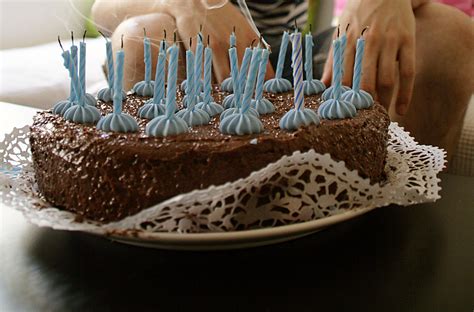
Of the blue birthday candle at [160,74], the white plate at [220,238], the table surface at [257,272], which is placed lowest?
the table surface at [257,272]

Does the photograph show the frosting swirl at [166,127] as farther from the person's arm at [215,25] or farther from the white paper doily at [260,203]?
the person's arm at [215,25]

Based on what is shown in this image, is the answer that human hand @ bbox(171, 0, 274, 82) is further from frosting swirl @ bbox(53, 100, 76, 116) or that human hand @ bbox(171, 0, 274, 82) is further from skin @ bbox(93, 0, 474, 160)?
frosting swirl @ bbox(53, 100, 76, 116)

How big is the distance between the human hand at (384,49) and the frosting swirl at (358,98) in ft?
0.88

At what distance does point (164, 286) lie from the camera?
731 mm

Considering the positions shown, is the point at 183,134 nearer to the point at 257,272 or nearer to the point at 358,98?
the point at 257,272

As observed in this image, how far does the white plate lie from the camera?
2.33ft

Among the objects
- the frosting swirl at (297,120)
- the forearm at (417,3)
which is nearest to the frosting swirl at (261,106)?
the frosting swirl at (297,120)

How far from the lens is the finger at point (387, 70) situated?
4.44 feet

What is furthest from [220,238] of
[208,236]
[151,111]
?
[151,111]

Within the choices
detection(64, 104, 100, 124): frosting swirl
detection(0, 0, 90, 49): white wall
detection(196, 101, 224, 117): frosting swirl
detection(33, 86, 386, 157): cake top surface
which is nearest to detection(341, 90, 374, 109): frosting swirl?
detection(33, 86, 386, 157): cake top surface

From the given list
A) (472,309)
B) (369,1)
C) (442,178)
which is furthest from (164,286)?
(369,1)

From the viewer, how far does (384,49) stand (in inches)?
54.0

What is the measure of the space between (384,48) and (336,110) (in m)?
0.46

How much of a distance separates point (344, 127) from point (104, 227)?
1.38 ft
